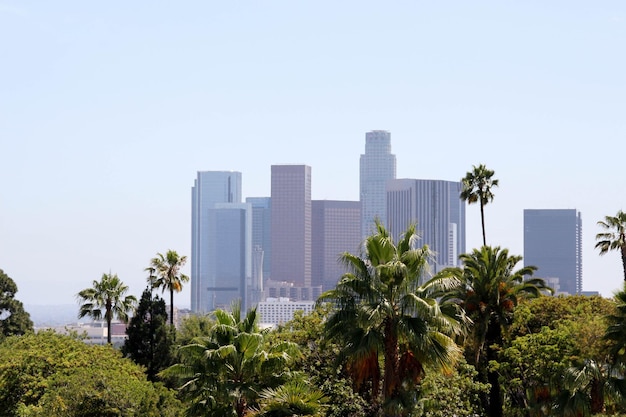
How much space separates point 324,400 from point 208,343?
3.69 m

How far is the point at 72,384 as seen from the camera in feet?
124

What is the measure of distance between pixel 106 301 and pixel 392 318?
40951 millimetres

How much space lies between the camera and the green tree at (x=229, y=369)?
29.2m

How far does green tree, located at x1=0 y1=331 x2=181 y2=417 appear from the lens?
36.9 m

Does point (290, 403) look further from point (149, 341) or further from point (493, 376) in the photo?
point (149, 341)

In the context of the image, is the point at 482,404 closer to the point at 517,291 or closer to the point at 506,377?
the point at 506,377

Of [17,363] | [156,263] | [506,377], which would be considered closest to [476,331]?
[506,377]

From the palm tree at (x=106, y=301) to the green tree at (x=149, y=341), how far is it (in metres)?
2.94

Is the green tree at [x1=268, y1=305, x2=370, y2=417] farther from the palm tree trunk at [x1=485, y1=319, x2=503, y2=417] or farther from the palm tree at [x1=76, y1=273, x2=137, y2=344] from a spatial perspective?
the palm tree at [x1=76, y1=273, x2=137, y2=344]

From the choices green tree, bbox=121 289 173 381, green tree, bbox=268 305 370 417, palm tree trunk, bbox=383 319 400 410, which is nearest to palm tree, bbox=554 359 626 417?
green tree, bbox=268 305 370 417

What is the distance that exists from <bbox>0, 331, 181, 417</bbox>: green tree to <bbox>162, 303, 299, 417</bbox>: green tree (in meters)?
7.92

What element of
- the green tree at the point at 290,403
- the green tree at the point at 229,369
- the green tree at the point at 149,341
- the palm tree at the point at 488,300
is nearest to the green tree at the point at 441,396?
the green tree at the point at 290,403

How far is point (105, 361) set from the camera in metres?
44.5

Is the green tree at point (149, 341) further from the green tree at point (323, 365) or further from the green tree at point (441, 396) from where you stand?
the green tree at point (441, 396)
